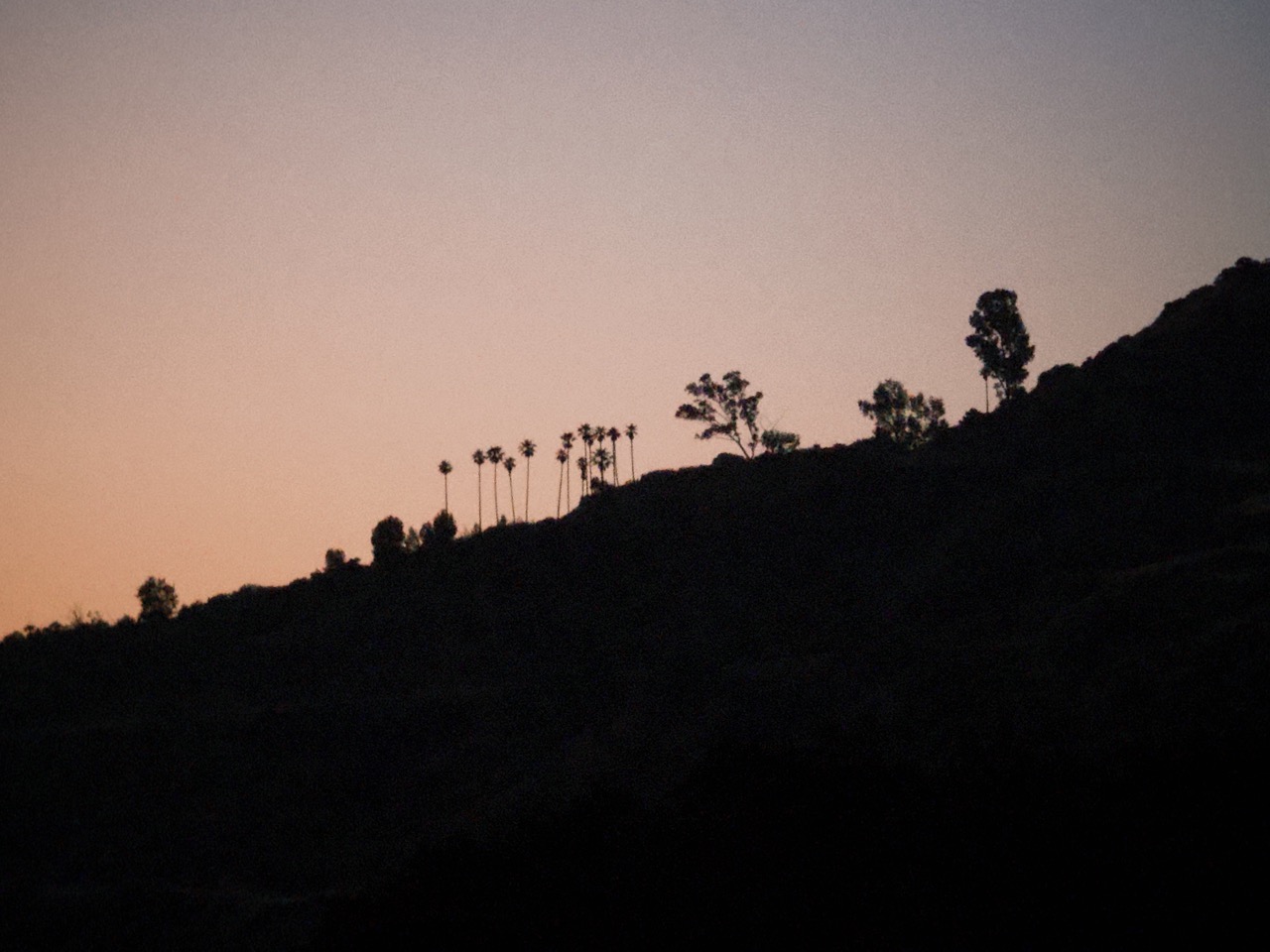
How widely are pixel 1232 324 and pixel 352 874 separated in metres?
78.2

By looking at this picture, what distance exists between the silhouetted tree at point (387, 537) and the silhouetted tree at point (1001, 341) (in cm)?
6311

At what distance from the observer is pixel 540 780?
73875 millimetres

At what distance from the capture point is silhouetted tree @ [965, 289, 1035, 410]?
112 metres

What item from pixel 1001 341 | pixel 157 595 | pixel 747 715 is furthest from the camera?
pixel 157 595

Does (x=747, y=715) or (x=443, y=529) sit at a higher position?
(x=443, y=529)

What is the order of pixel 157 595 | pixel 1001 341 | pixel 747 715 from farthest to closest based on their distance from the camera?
pixel 157 595 < pixel 1001 341 < pixel 747 715

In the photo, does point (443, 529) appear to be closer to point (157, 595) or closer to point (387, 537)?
point (387, 537)

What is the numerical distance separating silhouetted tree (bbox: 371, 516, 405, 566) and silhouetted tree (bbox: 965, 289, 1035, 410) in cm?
6311

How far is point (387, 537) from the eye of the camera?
124062 millimetres

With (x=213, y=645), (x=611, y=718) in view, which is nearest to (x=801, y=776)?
(x=611, y=718)

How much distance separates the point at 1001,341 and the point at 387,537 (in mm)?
68340

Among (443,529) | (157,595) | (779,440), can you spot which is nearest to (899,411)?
(779,440)

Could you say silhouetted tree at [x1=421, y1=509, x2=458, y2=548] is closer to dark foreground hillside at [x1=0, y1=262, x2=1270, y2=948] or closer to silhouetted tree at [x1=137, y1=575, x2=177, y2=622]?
dark foreground hillside at [x1=0, y1=262, x2=1270, y2=948]

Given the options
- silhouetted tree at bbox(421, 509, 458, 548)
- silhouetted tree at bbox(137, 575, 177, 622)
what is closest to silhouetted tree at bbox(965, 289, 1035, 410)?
silhouetted tree at bbox(421, 509, 458, 548)
